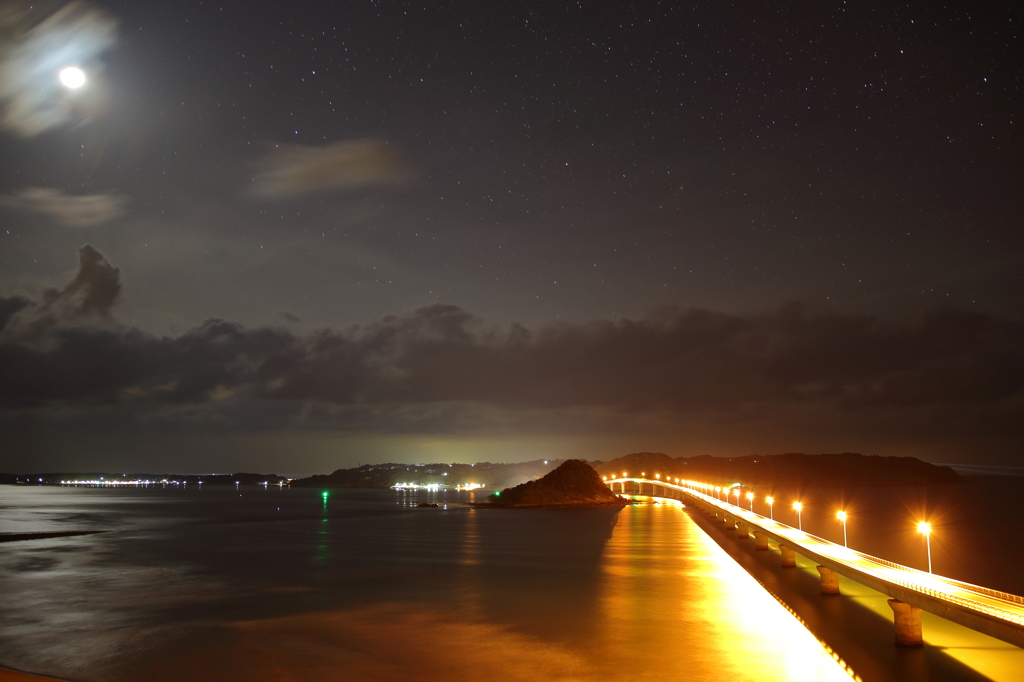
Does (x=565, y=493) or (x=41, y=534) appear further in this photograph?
(x=565, y=493)

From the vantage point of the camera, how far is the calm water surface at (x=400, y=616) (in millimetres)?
16703

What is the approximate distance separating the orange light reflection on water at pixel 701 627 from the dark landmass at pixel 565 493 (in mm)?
77065

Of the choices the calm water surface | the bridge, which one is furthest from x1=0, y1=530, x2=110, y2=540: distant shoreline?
the bridge

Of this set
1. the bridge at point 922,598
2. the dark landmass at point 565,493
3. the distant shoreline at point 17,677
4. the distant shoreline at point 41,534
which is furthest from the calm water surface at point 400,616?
the dark landmass at point 565,493

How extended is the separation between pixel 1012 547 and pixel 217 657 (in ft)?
243

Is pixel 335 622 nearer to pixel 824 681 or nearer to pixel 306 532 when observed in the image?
pixel 824 681

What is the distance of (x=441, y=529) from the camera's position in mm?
66875

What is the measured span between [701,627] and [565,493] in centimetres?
9724

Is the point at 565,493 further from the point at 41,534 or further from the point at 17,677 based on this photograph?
the point at 17,677

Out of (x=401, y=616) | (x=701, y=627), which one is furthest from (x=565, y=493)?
(x=701, y=627)

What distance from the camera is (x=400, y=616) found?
2305 cm

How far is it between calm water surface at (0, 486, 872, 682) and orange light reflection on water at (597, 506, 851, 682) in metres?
0.07

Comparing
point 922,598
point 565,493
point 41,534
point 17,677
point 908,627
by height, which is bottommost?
point 565,493

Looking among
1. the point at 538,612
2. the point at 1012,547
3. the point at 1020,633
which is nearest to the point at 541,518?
the point at 1012,547
